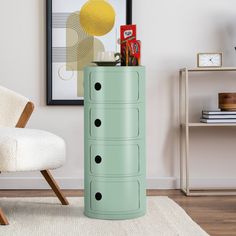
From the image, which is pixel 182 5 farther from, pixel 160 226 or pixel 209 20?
pixel 160 226

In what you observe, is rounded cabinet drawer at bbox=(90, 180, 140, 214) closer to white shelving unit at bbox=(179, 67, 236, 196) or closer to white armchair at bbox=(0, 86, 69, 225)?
white armchair at bbox=(0, 86, 69, 225)

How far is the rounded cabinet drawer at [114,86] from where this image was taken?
2.78 metres

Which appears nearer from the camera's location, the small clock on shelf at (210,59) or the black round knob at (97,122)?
the black round knob at (97,122)

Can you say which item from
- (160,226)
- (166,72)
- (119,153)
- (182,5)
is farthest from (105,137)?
(182,5)

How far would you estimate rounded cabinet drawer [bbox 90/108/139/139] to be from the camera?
9.16ft

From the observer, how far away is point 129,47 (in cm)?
284

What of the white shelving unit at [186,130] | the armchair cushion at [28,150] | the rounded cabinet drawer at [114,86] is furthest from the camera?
the white shelving unit at [186,130]

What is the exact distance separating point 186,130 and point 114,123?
3.00 ft

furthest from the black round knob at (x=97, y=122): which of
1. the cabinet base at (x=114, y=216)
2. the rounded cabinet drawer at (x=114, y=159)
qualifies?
the cabinet base at (x=114, y=216)

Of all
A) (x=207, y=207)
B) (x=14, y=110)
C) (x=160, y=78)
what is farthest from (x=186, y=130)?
(x=14, y=110)

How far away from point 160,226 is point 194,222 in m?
0.19

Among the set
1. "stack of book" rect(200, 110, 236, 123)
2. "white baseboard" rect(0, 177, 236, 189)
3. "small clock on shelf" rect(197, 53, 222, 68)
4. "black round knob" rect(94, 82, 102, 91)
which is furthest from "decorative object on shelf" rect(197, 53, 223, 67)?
"black round knob" rect(94, 82, 102, 91)

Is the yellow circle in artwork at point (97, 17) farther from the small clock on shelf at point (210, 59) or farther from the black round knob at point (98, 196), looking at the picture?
the black round knob at point (98, 196)

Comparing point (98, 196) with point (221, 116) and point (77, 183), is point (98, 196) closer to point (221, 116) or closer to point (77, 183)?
point (77, 183)
